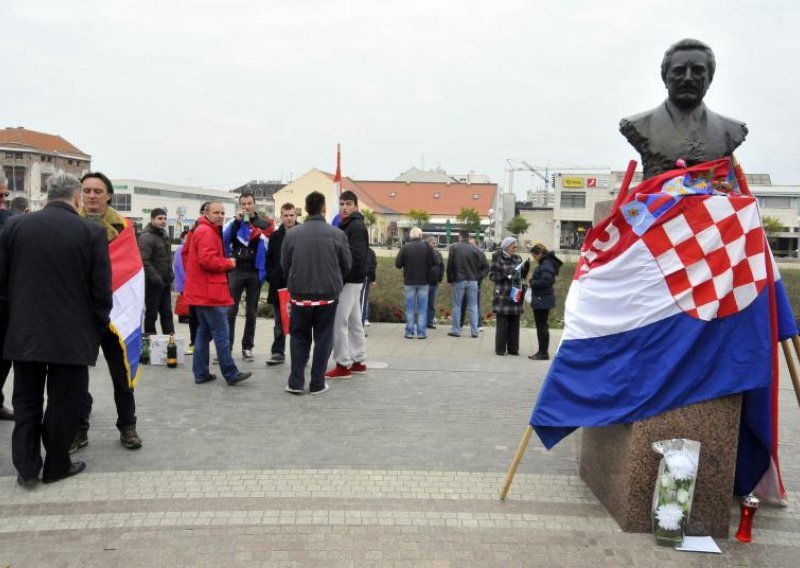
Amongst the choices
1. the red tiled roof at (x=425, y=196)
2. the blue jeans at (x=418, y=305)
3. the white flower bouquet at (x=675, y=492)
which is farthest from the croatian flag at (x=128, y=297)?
the red tiled roof at (x=425, y=196)

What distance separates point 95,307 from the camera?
14.4 ft

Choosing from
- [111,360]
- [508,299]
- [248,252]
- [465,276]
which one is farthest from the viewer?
[465,276]

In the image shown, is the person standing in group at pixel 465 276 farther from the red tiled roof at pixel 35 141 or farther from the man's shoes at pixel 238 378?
the red tiled roof at pixel 35 141

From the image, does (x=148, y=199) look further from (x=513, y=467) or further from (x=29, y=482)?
(x=513, y=467)

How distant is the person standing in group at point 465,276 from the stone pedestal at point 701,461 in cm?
754

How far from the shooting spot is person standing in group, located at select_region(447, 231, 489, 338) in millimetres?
11336

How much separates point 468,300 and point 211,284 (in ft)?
18.3

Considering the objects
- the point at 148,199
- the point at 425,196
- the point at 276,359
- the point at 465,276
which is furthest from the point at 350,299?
the point at 425,196

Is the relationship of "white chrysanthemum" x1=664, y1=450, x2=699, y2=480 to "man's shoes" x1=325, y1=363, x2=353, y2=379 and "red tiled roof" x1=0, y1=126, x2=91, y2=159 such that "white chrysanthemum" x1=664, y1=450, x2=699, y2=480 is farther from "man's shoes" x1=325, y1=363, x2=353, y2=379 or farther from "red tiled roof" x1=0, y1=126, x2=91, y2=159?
"red tiled roof" x1=0, y1=126, x2=91, y2=159

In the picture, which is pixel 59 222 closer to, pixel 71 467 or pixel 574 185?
pixel 71 467

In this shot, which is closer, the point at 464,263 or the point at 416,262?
the point at 416,262

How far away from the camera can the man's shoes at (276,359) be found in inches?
325

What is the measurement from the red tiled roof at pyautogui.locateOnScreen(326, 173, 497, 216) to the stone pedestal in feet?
261

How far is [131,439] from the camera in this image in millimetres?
5109
